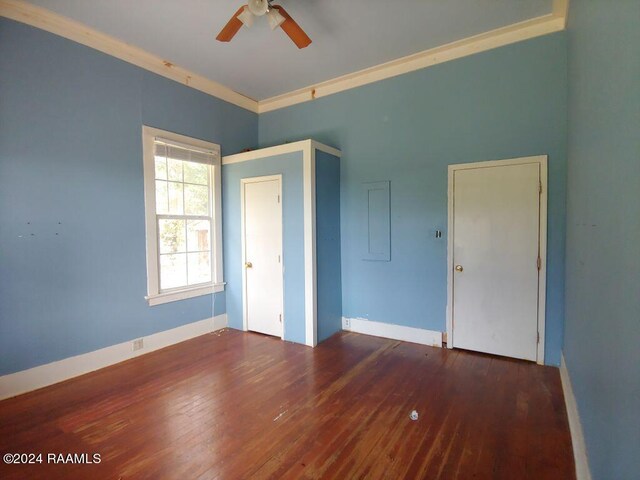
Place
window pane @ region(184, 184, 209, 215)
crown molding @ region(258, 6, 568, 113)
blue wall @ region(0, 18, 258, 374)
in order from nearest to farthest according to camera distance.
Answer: blue wall @ region(0, 18, 258, 374), crown molding @ region(258, 6, 568, 113), window pane @ region(184, 184, 209, 215)

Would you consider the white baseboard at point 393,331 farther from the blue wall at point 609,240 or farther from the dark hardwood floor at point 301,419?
the blue wall at point 609,240

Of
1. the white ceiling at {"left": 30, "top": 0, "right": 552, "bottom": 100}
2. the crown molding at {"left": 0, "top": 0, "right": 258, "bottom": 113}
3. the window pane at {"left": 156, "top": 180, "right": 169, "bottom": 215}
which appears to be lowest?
the window pane at {"left": 156, "top": 180, "right": 169, "bottom": 215}

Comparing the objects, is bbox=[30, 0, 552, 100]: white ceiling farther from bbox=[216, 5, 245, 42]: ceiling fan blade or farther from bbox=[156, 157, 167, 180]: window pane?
bbox=[156, 157, 167, 180]: window pane

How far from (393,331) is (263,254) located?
1945 mm

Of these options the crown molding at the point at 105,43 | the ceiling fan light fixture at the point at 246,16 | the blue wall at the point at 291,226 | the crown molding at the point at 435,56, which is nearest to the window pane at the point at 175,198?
the blue wall at the point at 291,226

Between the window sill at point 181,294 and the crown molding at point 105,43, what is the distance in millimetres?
2589

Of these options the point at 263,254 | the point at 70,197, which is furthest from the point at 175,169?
the point at 263,254

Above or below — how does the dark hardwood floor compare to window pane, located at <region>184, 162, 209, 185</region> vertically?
below

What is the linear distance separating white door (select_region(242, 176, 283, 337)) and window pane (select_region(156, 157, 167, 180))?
963 millimetres

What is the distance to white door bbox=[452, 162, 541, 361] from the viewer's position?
306 cm

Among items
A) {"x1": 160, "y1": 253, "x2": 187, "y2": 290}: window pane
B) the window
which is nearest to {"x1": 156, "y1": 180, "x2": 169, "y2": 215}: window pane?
the window

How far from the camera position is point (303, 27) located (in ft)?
9.98

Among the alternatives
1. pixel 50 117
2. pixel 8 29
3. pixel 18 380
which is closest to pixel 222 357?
pixel 18 380

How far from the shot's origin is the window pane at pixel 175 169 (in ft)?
12.2
